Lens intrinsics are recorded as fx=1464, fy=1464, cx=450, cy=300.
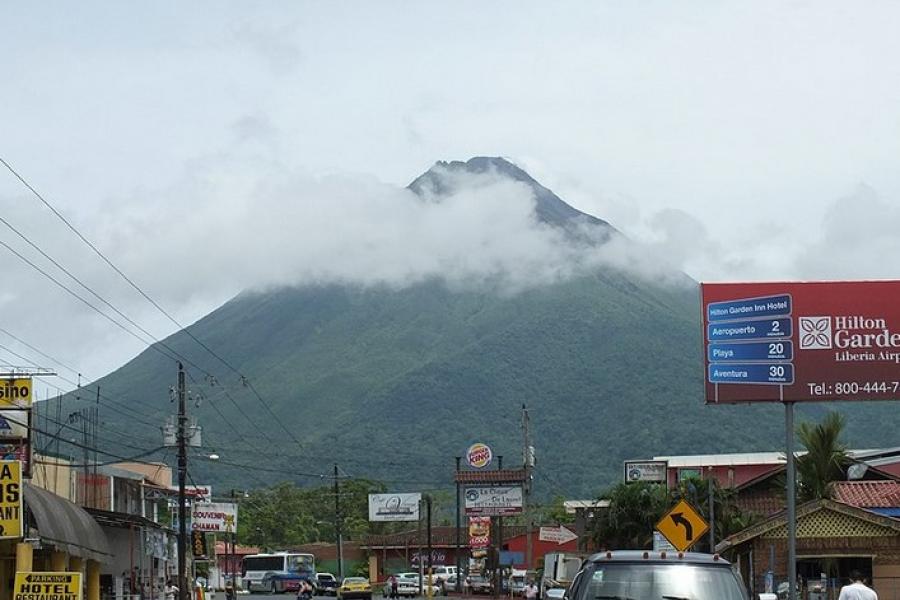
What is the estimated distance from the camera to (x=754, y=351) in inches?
1387

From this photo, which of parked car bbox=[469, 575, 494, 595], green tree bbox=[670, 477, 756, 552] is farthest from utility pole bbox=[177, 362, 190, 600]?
parked car bbox=[469, 575, 494, 595]

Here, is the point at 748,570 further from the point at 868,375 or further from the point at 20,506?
the point at 20,506

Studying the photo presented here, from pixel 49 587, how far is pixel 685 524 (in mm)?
11875

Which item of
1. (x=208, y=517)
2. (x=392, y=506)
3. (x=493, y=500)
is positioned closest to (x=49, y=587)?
(x=208, y=517)

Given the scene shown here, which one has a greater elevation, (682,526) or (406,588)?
(682,526)

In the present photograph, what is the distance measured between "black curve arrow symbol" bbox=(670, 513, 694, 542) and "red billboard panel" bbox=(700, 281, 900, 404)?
7572 millimetres

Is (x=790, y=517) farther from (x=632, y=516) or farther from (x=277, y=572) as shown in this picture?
(x=277, y=572)

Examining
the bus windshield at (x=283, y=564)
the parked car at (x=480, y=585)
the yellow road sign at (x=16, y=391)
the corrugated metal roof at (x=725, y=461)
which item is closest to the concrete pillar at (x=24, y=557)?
the yellow road sign at (x=16, y=391)

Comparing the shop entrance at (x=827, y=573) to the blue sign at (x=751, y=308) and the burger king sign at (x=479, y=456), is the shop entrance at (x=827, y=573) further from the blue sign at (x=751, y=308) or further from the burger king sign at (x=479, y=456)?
the burger king sign at (x=479, y=456)

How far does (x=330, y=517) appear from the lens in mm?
151625

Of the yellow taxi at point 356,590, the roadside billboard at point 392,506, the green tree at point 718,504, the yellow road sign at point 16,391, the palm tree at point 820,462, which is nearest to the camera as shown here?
the yellow road sign at point 16,391

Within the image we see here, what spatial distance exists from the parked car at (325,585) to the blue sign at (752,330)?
60863 millimetres

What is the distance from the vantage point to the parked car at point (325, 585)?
93750mm

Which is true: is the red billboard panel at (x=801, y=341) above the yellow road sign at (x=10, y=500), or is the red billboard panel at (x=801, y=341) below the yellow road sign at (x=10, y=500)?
above
